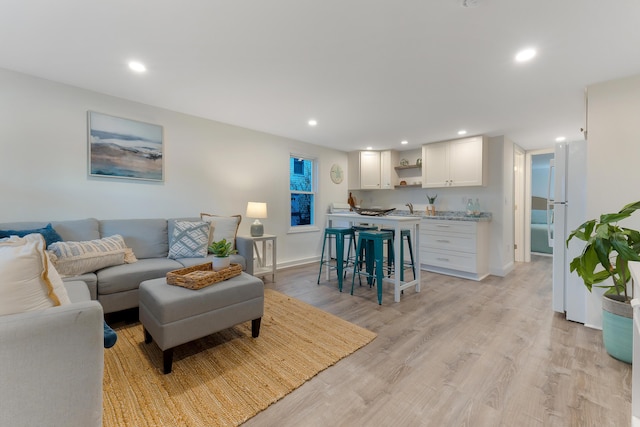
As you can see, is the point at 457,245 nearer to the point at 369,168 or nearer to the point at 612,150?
the point at 612,150

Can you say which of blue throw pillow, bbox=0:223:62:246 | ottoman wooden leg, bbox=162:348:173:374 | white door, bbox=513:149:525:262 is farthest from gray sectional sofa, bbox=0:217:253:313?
white door, bbox=513:149:525:262

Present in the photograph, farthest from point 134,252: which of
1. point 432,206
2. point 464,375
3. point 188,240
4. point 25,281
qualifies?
point 432,206

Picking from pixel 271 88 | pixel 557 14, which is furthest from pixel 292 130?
pixel 557 14

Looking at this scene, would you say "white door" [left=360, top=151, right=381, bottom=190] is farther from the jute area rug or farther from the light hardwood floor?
the jute area rug

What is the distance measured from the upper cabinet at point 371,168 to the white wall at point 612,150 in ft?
10.3

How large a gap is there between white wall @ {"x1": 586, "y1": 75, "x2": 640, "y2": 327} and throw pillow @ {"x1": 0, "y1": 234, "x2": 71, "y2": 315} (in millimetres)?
3796

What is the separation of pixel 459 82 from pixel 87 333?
3.07 metres

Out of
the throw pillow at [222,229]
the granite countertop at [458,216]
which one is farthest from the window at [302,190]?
the granite countertop at [458,216]

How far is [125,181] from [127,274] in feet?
4.13

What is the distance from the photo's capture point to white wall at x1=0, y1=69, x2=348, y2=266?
2.44 metres

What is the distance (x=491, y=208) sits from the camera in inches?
172

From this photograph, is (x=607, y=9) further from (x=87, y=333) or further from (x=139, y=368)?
(x=139, y=368)

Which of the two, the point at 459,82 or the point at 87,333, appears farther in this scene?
the point at 459,82

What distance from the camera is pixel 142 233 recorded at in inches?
114
